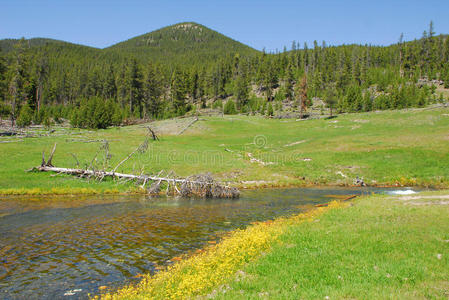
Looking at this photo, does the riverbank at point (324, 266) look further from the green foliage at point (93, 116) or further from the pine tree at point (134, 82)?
the pine tree at point (134, 82)

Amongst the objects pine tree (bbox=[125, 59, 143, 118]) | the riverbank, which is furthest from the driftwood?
pine tree (bbox=[125, 59, 143, 118])

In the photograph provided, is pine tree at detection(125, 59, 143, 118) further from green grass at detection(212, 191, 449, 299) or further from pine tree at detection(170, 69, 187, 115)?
green grass at detection(212, 191, 449, 299)

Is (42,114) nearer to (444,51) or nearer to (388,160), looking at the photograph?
(388,160)

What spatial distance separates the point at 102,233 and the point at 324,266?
11.0 m

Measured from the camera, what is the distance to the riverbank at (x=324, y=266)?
750 centimetres

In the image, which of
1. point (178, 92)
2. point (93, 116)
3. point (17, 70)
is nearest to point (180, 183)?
point (93, 116)

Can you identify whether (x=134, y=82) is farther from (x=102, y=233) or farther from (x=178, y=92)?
(x=102, y=233)

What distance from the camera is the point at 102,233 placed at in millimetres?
14992

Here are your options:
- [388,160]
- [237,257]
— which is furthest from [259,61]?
[237,257]

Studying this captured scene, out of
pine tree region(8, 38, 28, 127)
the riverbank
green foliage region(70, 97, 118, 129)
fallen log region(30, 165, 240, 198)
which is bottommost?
fallen log region(30, 165, 240, 198)

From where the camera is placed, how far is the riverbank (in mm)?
7496

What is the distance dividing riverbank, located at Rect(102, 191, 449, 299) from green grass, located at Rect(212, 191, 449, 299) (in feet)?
0.07

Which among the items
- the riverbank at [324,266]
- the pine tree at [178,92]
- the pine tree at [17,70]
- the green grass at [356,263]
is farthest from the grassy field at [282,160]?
the pine tree at [178,92]

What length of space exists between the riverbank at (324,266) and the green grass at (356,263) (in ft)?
0.07
